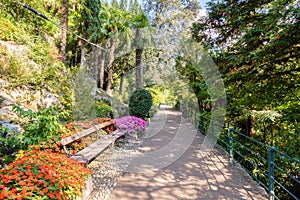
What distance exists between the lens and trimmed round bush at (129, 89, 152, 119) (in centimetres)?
857

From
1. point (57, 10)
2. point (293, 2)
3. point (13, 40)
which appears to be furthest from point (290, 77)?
point (57, 10)

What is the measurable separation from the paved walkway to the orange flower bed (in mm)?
853

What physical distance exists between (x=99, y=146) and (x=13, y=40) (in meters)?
4.56

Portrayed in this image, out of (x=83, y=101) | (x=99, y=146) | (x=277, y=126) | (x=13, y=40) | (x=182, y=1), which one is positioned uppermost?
(x=182, y=1)

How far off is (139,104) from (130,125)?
204 cm

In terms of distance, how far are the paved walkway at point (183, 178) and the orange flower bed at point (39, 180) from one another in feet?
2.80

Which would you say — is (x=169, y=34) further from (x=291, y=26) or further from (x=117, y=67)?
(x=291, y=26)

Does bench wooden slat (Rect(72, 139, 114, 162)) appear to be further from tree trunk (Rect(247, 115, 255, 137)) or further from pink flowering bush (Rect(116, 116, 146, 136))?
tree trunk (Rect(247, 115, 255, 137))

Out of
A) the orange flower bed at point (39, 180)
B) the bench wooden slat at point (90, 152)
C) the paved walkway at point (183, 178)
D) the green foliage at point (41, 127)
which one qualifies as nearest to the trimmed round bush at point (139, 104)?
the paved walkway at point (183, 178)

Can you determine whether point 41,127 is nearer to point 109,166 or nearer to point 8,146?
point 8,146

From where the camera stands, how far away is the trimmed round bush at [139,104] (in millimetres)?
8570

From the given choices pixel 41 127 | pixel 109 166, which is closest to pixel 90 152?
pixel 109 166

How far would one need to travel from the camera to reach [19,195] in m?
1.83

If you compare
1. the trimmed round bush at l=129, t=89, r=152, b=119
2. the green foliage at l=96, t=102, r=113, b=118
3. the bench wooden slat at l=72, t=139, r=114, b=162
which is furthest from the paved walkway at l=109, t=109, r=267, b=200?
the trimmed round bush at l=129, t=89, r=152, b=119
